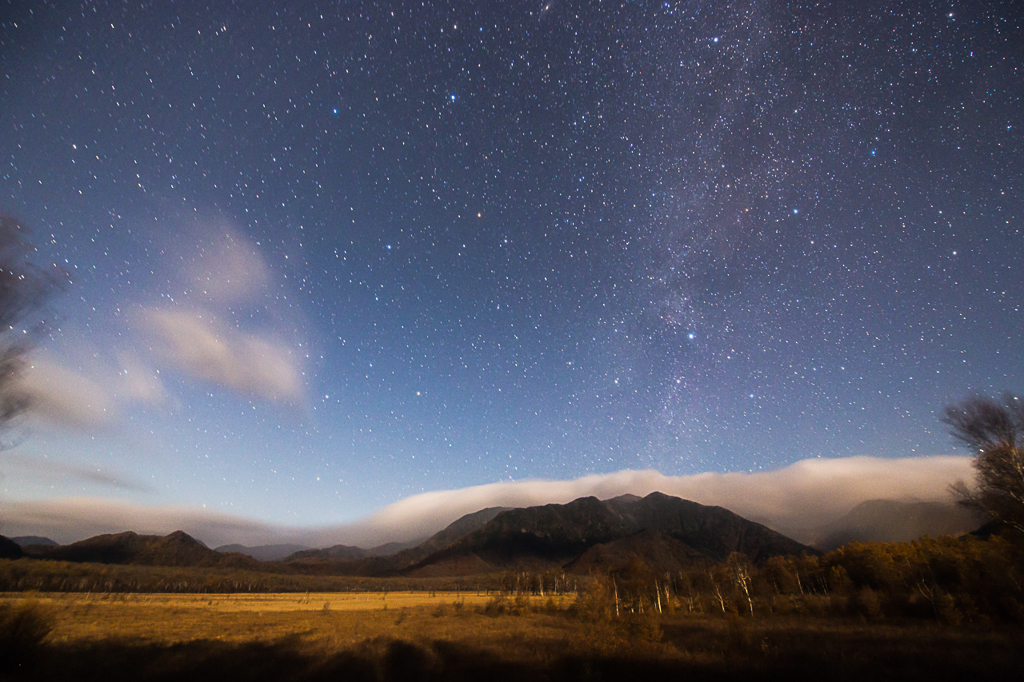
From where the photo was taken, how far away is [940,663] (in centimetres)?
2098

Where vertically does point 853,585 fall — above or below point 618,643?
below

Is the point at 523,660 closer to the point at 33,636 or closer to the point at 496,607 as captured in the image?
the point at 33,636

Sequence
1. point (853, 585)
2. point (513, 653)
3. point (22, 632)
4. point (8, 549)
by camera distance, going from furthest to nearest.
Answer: point (8, 549)
point (853, 585)
point (513, 653)
point (22, 632)

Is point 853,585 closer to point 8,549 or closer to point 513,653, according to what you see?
point 513,653

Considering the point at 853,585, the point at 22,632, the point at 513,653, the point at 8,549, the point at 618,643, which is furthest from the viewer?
the point at 8,549

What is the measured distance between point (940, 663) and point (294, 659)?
122 feet

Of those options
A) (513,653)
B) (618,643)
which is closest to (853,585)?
(618,643)

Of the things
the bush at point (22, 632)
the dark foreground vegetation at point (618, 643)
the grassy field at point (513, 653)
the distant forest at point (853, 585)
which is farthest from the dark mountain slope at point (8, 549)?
the bush at point (22, 632)

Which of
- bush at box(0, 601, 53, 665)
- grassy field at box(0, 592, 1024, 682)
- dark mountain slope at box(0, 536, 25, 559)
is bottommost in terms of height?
dark mountain slope at box(0, 536, 25, 559)

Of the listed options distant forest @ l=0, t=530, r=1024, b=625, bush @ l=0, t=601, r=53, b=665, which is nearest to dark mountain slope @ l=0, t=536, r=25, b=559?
distant forest @ l=0, t=530, r=1024, b=625

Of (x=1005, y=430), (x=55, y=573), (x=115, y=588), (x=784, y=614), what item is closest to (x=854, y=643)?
(x=1005, y=430)

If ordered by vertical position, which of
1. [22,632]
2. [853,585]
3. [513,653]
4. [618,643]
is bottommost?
[853,585]

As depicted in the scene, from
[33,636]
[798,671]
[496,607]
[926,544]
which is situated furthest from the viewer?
[496,607]

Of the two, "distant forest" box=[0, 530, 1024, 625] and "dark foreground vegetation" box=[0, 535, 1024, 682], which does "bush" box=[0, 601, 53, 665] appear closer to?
"dark foreground vegetation" box=[0, 535, 1024, 682]
